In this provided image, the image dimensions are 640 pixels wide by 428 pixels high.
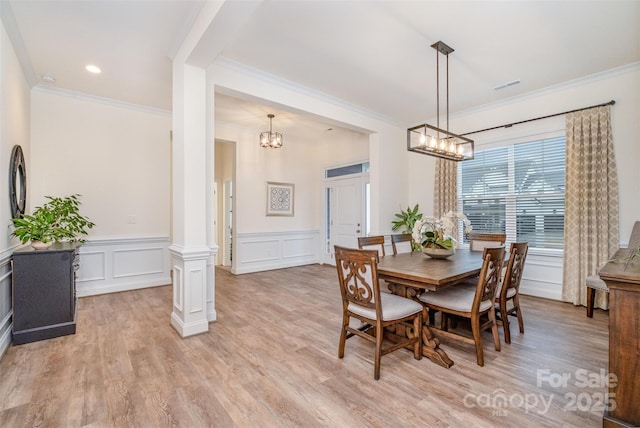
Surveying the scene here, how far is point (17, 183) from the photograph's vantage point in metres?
3.16

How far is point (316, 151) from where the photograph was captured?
7051 millimetres

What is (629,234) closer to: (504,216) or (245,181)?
(504,216)

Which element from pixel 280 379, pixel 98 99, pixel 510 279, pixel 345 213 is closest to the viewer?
pixel 280 379

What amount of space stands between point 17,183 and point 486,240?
216 inches

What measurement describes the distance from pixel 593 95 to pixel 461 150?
2.01 m

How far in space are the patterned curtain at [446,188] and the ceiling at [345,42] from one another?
1.22m

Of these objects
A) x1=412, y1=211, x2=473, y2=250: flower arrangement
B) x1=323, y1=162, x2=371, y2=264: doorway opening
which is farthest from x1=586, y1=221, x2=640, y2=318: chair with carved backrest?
x1=323, y1=162, x2=371, y2=264: doorway opening

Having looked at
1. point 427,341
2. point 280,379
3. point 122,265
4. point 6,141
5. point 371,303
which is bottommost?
point 280,379

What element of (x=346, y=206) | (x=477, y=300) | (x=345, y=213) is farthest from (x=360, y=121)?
(x=477, y=300)

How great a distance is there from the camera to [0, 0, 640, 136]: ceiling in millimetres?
2480

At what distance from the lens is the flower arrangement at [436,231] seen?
3.07 meters

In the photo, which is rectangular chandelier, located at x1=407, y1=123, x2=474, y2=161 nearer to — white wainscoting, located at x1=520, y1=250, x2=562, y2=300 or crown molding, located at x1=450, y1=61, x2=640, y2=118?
crown molding, located at x1=450, y1=61, x2=640, y2=118

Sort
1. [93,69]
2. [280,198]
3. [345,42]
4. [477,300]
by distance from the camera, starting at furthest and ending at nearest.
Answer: [280,198] → [93,69] → [345,42] → [477,300]

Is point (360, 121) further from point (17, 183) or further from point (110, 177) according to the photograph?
point (17, 183)
